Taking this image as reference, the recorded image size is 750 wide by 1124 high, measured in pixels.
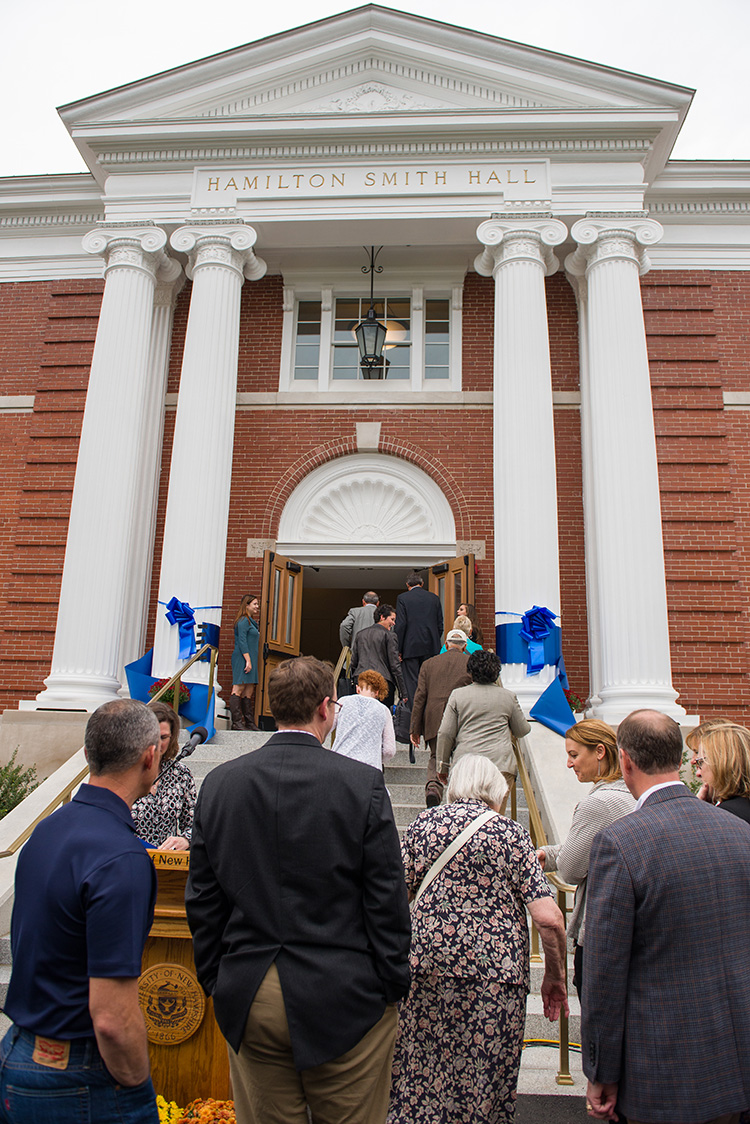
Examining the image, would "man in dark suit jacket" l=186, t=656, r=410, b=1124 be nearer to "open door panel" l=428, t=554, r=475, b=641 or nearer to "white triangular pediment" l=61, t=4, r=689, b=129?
"open door panel" l=428, t=554, r=475, b=641

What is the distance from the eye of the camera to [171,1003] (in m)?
3.93

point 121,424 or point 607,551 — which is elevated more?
point 121,424

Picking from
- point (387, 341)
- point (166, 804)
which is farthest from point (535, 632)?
point (166, 804)

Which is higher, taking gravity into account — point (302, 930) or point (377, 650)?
point (377, 650)

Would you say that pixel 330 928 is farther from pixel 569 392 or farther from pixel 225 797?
pixel 569 392

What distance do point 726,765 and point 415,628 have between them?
6.77m

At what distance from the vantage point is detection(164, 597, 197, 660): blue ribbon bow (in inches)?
423

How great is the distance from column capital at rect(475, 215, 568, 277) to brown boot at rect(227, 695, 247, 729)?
22.5 feet

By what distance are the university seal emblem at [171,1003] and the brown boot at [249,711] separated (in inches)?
289

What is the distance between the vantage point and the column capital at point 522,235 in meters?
11.7

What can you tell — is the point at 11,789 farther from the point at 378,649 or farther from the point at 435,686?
the point at 435,686

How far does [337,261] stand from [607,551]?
21.1 ft

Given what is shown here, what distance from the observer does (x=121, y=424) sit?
1159cm

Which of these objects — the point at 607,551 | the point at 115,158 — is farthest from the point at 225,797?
the point at 115,158
